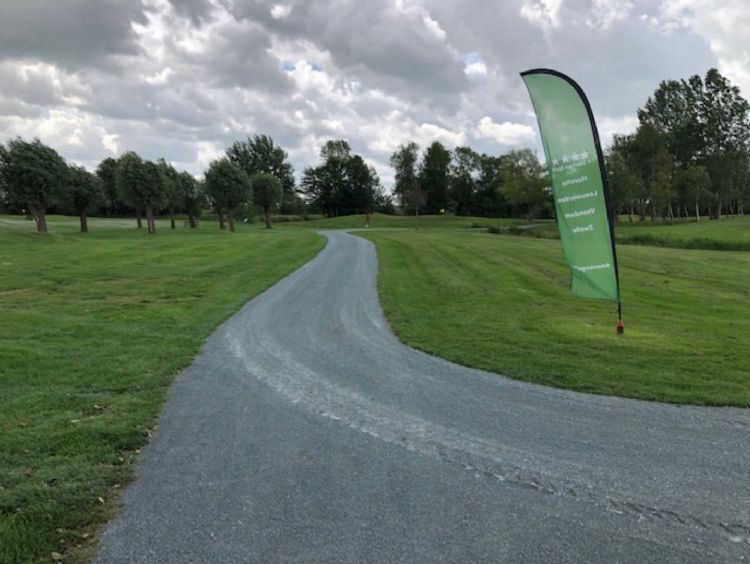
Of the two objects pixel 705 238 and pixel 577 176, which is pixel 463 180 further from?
pixel 577 176

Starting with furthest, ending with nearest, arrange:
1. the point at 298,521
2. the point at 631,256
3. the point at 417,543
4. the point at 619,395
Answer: the point at 631,256 → the point at 619,395 → the point at 298,521 → the point at 417,543

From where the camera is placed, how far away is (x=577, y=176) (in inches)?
329

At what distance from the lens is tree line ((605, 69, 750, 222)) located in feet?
211

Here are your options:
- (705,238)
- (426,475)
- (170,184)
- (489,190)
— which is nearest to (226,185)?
(170,184)

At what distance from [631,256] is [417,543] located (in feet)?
90.0

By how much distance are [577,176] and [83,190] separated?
153ft

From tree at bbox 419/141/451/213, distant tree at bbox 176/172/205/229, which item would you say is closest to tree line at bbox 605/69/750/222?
tree at bbox 419/141/451/213

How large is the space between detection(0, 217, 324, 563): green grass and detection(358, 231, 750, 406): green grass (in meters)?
4.19

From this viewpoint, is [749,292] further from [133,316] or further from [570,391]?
[133,316]

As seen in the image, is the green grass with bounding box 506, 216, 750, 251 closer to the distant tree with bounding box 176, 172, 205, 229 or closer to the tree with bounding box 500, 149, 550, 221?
the tree with bounding box 500, 149, 550, 221

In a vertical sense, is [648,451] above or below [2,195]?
below

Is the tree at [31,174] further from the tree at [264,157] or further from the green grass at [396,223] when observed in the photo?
the tree at [264,157]

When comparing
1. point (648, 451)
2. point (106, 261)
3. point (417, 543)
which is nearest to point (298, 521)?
point (417, 543)

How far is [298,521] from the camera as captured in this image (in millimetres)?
3371
